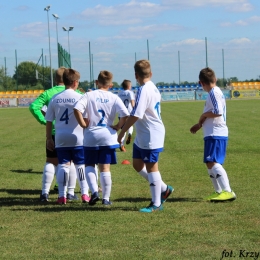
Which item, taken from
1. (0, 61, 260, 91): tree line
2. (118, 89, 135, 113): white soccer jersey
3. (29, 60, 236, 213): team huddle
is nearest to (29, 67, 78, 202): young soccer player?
(29, 60, 236, 213): team huddle

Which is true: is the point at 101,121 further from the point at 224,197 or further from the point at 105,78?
the point at 224,197

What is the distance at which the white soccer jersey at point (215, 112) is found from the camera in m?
7.98

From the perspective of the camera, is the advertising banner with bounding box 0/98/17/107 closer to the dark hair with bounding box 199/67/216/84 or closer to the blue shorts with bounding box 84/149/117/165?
the blue shorts with bounding box 84/149/117/165

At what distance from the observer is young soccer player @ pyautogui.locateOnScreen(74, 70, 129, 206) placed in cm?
780

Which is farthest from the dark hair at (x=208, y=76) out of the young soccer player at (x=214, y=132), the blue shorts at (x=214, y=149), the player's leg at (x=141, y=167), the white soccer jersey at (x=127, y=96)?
the white soccer jersey at (x=127, y=96)

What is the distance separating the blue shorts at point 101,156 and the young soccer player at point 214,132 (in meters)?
1.28

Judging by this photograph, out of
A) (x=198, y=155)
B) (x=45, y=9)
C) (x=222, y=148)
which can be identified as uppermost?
(x=45, y=9)

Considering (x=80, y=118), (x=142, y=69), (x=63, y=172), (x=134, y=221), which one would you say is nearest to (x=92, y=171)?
(x=63, y=172)

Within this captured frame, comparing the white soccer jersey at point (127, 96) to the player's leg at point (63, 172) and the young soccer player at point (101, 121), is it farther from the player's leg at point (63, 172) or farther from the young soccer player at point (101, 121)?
the young soccer player at point (101, 121)

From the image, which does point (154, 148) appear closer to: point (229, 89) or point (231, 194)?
point (231, 194)

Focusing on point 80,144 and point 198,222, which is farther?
point 80,144

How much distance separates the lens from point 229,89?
218ft

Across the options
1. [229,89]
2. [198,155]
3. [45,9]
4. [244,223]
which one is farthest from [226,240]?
[229,89]

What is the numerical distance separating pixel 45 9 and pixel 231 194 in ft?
156
